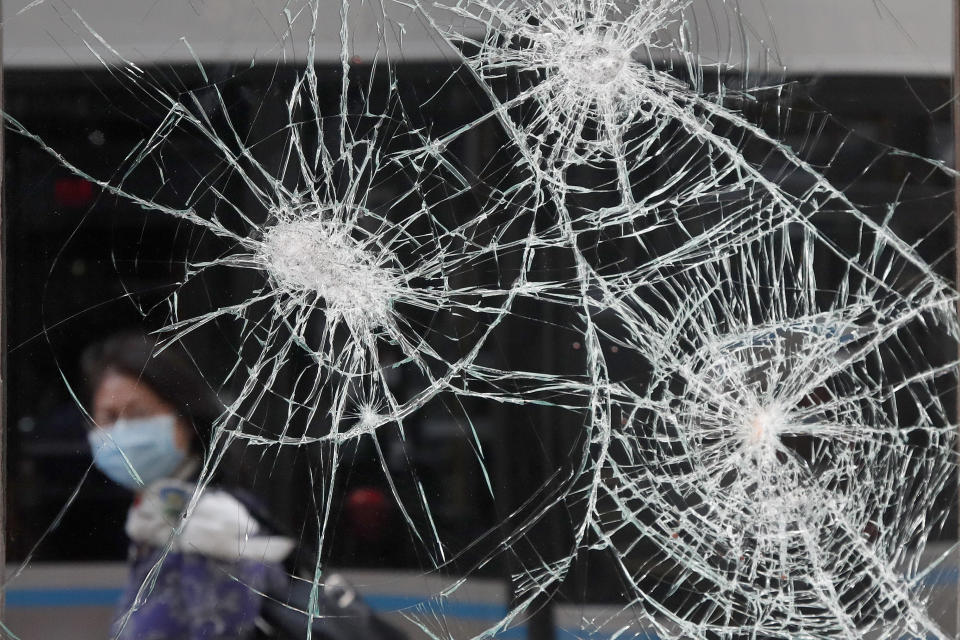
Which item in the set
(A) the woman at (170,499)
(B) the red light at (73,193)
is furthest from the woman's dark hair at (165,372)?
(B) the red light at (73,193)

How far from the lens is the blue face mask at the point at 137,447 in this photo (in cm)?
119

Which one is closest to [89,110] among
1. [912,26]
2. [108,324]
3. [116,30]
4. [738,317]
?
[116,30]

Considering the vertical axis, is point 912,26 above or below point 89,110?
above

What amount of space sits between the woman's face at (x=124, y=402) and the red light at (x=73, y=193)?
293 millimetres

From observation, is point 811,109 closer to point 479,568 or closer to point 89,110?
point 479,568

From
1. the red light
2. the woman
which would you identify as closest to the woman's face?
the woman

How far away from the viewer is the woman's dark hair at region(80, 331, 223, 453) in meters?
1.18

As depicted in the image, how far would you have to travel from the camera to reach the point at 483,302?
1.18 m

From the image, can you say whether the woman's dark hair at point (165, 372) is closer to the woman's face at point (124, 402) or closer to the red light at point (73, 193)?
the woman's face at point (124, 402)

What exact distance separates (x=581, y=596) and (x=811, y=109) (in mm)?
918

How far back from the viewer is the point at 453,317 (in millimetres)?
1183

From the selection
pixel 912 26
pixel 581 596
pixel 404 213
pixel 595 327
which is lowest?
pixel 581 596

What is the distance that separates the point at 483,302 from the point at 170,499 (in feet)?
2.07

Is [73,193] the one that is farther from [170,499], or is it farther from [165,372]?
[170,499]
